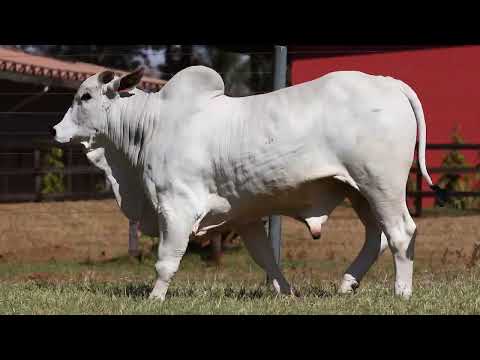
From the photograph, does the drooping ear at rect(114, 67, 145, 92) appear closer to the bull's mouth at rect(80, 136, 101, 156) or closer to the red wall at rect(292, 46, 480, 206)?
the bull's mouth at rect(80, 136, 101, 156)

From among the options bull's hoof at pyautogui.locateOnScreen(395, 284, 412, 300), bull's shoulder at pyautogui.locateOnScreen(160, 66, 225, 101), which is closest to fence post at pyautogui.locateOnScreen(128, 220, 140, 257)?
bull's shoulder at pyautogui.locateOnScreen(160, 66, 225, 101)

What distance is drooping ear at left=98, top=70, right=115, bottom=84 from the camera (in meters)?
6.57

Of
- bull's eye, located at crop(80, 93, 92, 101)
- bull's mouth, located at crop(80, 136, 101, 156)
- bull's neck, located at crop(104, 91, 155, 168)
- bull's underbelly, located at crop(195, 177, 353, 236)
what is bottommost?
bull's underbelly, located at crop(195, 177, 353, 236)

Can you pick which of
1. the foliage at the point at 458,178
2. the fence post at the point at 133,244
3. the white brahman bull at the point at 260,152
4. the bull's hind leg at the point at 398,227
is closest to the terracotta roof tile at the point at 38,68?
the fence post at the point at 133,244

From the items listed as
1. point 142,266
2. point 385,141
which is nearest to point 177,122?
point 385,141

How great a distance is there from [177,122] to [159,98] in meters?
0.35

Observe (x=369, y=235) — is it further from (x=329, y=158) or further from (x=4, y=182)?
(x=4, y=182)

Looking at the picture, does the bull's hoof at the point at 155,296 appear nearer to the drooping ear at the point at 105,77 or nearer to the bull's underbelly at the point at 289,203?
the bull's underbelly at the point at 289,203

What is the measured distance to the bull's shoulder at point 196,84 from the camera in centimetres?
643

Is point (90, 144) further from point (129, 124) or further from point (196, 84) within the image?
point (196, 84)

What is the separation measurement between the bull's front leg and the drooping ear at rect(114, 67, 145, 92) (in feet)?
3.22

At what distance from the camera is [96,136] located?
6.68 m

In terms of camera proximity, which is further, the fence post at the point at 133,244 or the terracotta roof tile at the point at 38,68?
the terracotta roof tile at the point at 38,68

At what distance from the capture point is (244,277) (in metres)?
9.08
